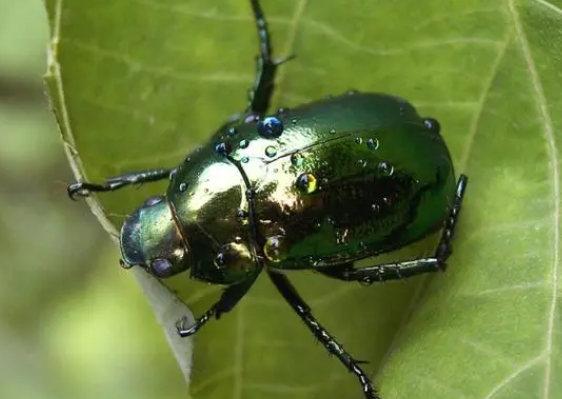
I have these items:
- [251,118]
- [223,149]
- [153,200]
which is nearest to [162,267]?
[153,200]

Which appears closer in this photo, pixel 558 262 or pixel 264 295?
pixel 558 262

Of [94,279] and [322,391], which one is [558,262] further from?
[94,279]

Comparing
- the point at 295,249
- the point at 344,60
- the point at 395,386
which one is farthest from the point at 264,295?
the point at 344,60

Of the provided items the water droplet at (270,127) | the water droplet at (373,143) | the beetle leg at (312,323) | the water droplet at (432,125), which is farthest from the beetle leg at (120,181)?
the water droplet at (432,125)

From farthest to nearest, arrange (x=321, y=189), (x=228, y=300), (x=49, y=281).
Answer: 1. (x=49, y=281)
2. (x=228, y=300)
3. (x=321, y=189)

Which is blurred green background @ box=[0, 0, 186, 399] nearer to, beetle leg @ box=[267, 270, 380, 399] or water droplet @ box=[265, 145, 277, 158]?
beetle leg @ box=[267, 270, 380, 399]

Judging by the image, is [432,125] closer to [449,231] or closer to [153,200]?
→ [449,231]

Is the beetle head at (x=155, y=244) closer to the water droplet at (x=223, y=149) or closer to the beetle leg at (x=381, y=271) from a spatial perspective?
the water droplet at (x=223, y=149)
